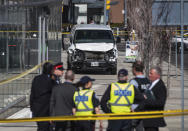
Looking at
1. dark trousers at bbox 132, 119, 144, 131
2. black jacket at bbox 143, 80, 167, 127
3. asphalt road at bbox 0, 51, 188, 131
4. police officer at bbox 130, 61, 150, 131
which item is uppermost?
police officer at bbox 130, 61, 150, 131

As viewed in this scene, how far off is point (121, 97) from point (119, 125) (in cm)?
42

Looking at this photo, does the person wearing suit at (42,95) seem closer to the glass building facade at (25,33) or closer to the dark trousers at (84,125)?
the dark trousers at (84,125)

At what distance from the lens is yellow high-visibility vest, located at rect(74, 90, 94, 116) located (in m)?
7.70

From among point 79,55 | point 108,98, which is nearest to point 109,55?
point 79,55

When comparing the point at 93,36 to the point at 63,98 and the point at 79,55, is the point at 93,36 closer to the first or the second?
the point at 79,55

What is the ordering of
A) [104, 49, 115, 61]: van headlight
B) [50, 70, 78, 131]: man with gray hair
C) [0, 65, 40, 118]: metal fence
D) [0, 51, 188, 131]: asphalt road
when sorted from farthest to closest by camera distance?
1. [104, 49, 115, 61]: van headlight
2. [0, 65, 40, 118]: metal fence
3. [0, 51, 188, 131]: asphalt road
4. [50, 70, 78, 131]: man with gray hair

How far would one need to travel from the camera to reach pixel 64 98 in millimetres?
7809

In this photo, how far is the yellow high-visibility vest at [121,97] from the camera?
25.3ft

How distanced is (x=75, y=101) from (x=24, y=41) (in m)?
5.31

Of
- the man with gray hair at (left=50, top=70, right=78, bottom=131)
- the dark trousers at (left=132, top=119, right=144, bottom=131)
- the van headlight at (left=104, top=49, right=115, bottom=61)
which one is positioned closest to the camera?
the man with gray hair at (left=50, top=70, right=78, bottom=131)

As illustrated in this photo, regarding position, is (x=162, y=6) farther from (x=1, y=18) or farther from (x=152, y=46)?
(x=1, y=18)

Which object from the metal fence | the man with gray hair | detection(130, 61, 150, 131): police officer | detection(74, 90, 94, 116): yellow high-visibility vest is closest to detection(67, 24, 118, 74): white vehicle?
the metal fence

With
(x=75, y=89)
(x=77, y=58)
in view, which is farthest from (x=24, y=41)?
(x=77, y=58)

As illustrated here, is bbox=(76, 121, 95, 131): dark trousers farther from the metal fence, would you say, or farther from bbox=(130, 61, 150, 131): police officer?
the metal fence
